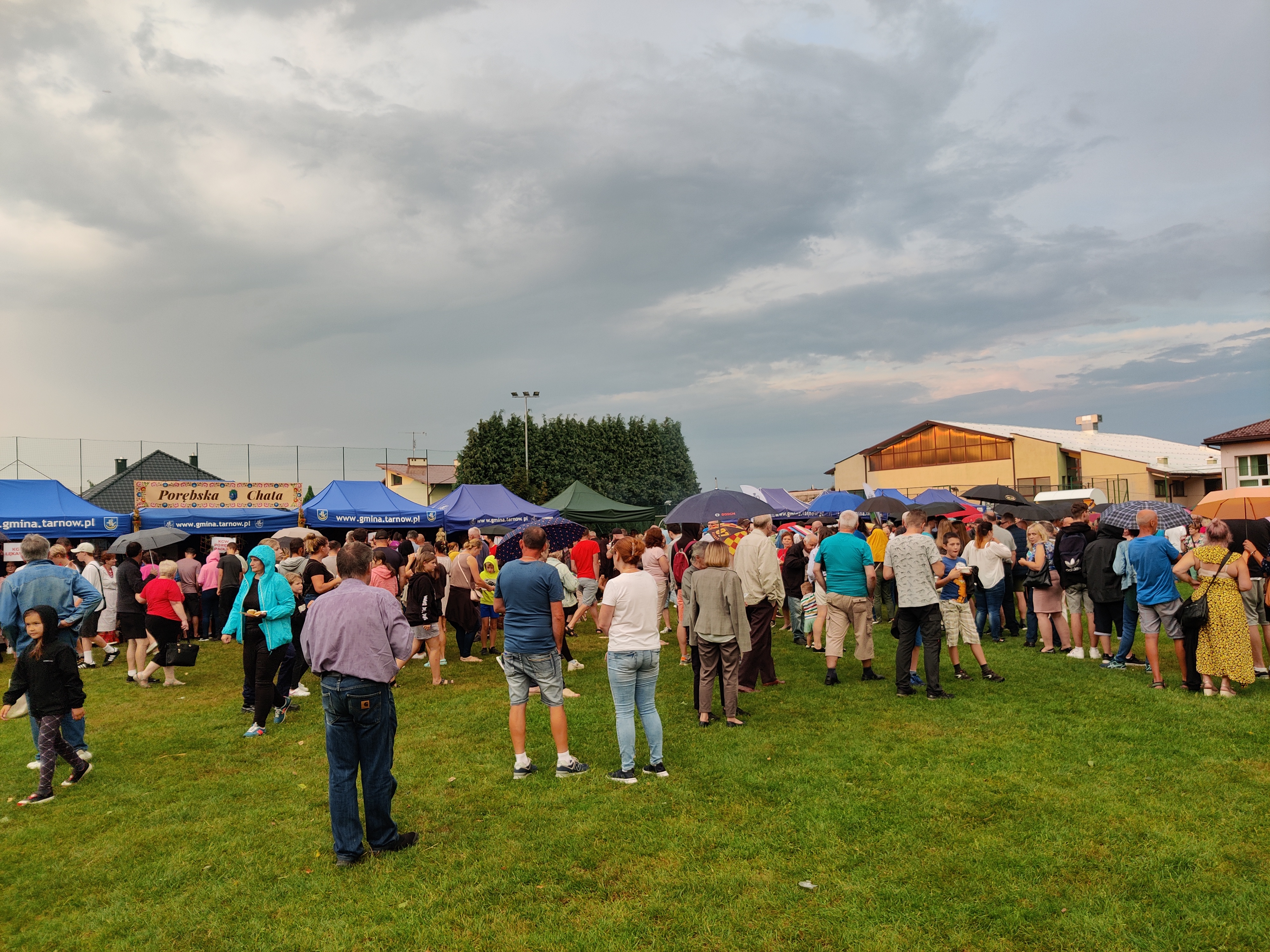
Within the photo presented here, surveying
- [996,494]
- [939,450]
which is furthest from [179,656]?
[939,450]

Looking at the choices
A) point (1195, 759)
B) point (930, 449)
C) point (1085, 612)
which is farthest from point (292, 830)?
point (930, 449)

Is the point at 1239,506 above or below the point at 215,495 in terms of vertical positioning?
below

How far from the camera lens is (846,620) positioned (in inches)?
335

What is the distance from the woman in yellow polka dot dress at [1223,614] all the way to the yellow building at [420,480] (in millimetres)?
45904

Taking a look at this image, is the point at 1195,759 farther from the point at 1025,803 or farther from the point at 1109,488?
the point at 1109,488

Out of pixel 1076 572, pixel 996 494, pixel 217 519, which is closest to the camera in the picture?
pixel 1076 572

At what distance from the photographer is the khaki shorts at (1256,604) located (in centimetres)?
804

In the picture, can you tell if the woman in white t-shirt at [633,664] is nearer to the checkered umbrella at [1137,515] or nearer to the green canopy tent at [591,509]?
the checkered umbrella at [1137,515]

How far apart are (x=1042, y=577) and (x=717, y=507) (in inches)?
174

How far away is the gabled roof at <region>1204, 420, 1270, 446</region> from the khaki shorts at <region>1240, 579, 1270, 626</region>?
31.2m

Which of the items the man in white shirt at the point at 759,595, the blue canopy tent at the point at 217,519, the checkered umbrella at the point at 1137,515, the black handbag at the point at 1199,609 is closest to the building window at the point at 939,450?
the checkered umbrella at the point at 1137,515

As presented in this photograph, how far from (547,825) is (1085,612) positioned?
8.23 meters

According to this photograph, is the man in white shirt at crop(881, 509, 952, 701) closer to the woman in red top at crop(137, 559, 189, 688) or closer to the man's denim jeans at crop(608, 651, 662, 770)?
the man's denim jeans at crop(608, 651, 662, 770)

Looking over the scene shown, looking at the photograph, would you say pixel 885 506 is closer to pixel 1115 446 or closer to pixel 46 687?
pixel 46 687
